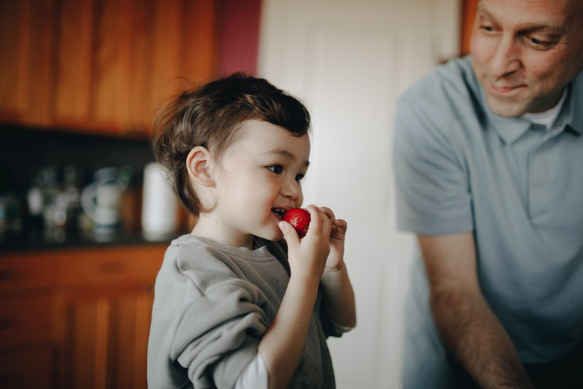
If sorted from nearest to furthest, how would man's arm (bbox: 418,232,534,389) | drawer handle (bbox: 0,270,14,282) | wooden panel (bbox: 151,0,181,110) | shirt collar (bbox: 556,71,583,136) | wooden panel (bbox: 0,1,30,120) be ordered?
man's arm (bbox: 418,232,534,389) → shirt collar (bbox: 556,71,583,136) → drawer handle (bbox: 0,270,14,282) → wooden panel (bbox: 0,1,30,120) → wooden panel (bbox: 151,0,181,110)

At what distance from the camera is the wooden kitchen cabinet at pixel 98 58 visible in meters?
2.11

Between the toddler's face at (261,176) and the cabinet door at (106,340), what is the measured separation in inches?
62.5

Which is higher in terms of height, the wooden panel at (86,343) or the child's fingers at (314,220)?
the child's fingers at (314,220)

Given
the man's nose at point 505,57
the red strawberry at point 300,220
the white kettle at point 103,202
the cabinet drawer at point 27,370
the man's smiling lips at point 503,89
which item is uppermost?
the man's nose at point 505,57

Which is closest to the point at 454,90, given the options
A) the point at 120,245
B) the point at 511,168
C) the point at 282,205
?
the point at 511,168

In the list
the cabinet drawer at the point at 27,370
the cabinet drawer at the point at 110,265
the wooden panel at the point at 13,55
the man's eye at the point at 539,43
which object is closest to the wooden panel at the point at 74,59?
the wooden panel at the point at 13,55

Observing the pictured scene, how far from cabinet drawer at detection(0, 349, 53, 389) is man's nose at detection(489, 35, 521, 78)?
2.09 meters

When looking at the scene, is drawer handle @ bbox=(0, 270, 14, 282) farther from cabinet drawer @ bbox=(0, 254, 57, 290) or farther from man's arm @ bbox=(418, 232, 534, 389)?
man's arm @ bbox=(418, 232, 534, 389)

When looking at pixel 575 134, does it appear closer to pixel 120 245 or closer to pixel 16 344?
pixel 120 245

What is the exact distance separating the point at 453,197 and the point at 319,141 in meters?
1.34

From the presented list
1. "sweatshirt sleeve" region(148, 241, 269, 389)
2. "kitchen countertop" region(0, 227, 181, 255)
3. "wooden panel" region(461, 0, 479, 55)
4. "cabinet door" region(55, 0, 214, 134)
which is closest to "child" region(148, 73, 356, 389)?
"sweatshirt sleeve" region(148, 241, 269, 389)

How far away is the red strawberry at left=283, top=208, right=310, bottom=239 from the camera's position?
2.27 ft

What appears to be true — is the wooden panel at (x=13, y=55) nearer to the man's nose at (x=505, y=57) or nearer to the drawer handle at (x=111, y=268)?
the drawer handle at (x=111, y=268)

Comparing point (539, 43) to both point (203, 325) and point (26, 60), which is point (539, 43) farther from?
point (26, 60)
